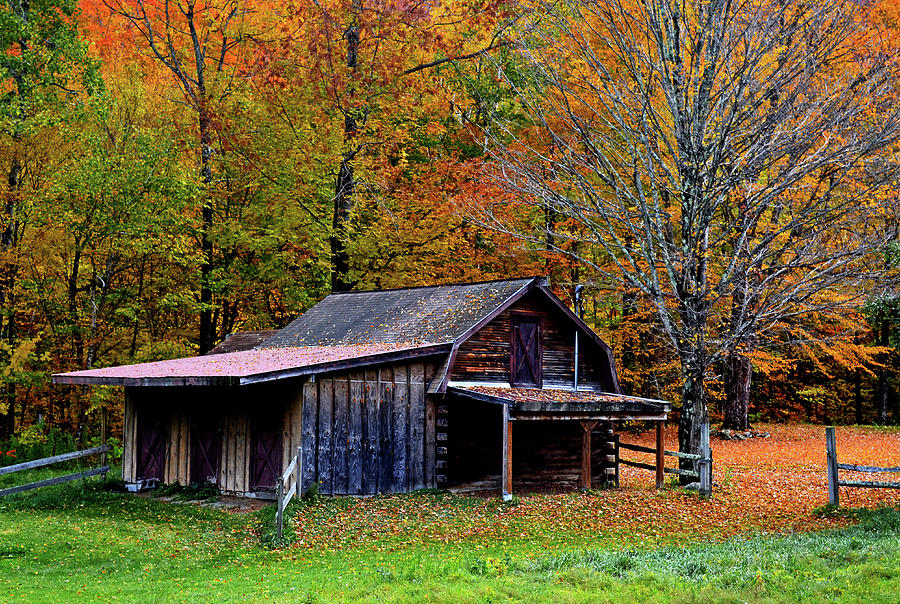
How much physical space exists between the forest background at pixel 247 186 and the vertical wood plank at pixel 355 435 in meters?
7.28

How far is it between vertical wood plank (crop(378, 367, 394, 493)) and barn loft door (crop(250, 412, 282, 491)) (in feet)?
7.37

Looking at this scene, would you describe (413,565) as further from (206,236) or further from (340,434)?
(206,236)

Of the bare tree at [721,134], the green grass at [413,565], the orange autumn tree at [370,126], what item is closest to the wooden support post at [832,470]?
the green grass at [413,565]

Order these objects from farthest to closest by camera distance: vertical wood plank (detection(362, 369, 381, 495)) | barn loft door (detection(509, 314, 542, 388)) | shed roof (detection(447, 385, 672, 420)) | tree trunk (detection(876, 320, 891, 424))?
tree trunk (detection(876, 320, 891, 424))
barn loft door (detection(509, 314, 542, 388))
vertical wood plank (detection(362, 369, 381, 495))
shed roof (detection(447, 385, 672, 420))

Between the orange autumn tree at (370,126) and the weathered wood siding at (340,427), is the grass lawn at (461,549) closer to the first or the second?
the weathered wood siding at (340,427)

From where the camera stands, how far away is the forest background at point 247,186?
2473 cm

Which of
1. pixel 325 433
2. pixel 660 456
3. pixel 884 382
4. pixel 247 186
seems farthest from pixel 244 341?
pixel 884 382

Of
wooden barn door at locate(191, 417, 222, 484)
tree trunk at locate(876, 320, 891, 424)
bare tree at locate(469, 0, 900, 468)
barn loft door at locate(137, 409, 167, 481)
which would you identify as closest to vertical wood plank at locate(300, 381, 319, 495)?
wooden barn door at locate(191, 417, 222, 484)

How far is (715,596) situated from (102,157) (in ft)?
69.8

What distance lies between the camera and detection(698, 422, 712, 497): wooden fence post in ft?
62.0

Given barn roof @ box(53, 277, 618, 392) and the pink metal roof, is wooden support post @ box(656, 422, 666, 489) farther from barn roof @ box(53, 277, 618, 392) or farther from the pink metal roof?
the pink metal roof

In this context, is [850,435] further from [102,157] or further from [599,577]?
[102,157]

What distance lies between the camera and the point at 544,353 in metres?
22.0

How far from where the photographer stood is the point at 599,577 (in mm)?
10867
